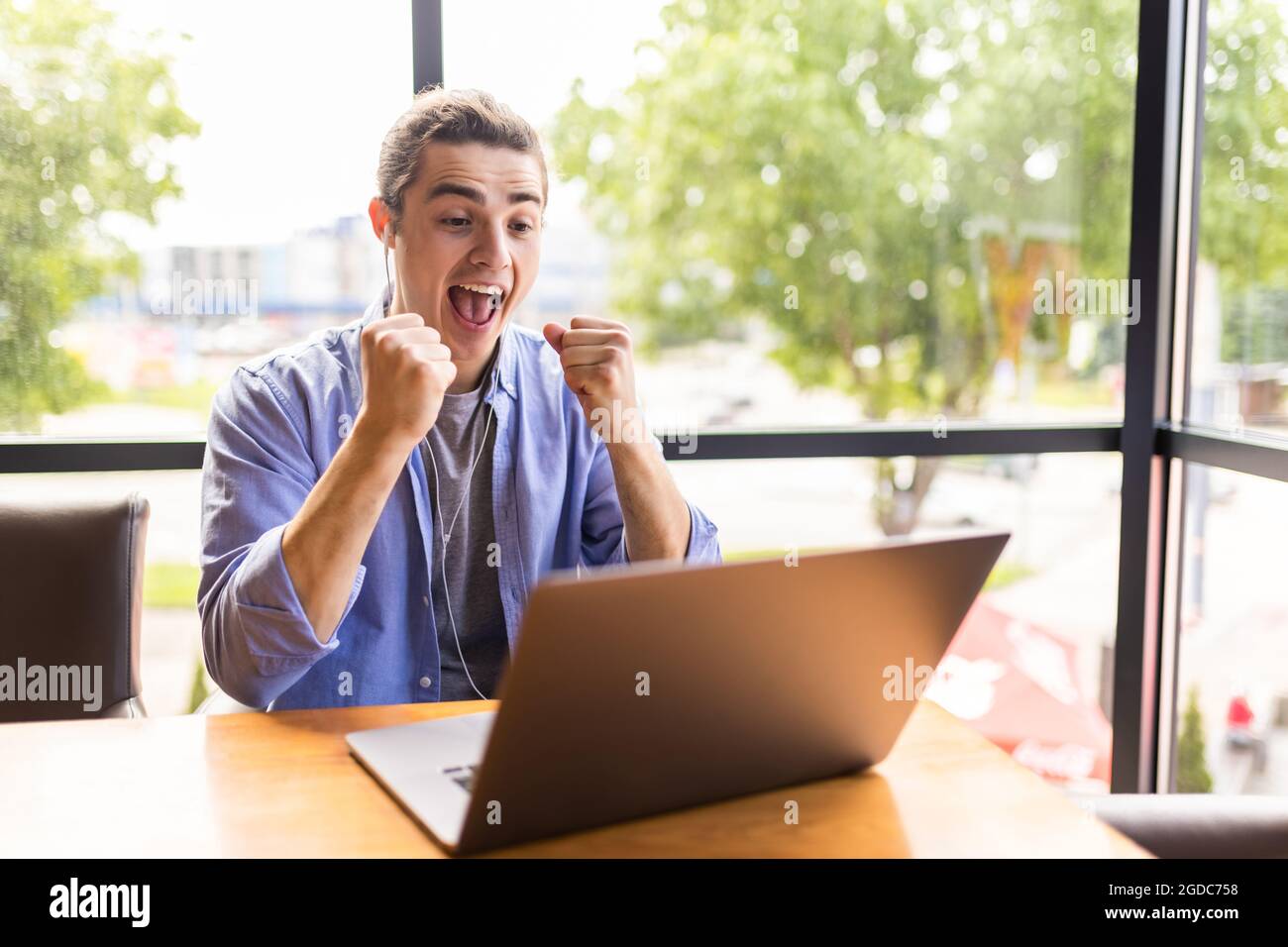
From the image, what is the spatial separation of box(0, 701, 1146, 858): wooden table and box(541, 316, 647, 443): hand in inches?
23.6

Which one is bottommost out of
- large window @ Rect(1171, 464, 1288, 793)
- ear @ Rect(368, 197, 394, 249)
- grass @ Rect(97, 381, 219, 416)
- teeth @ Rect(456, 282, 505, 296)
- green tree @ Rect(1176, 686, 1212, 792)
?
green tree @ Rect(1176, 686, 1212, 792)

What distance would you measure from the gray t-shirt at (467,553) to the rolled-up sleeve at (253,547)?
21 centimetres

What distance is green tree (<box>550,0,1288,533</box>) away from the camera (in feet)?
8.16

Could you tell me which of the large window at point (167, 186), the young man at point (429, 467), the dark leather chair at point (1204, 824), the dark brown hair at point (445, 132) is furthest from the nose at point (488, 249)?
the dark leather chair at point (1204, 824)

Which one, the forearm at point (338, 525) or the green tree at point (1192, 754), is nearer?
the forearm at point (338, 525)

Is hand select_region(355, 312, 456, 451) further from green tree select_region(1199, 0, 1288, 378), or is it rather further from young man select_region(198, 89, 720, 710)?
green tree select_region(1199, 0, 1288, 378)

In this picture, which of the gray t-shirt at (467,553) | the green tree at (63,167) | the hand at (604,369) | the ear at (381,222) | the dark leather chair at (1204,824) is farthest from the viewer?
the green tree at (63,167)

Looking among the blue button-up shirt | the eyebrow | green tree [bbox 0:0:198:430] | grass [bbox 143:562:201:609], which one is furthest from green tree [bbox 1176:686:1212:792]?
green tree [bbox 0:0:198:430]

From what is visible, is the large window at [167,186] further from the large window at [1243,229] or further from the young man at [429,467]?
the large window at [1243,229]

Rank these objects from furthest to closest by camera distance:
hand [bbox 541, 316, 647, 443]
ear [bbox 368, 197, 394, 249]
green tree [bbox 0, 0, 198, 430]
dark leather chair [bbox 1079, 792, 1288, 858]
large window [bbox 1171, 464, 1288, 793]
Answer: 1. large window [bbox 1171, 464, 1288, 793]
2. green tree [bbox 0, 0, 198, 430]
3. ear [bbox 368, 197, 394, 249]
4. hand [bbox 541, 316, 647, 443]
5. dark leather chair [bbox 1079, 792, 1288, 858]

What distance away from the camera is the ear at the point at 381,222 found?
1764 mm

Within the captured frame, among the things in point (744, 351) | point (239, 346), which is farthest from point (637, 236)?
point (239, 346)
